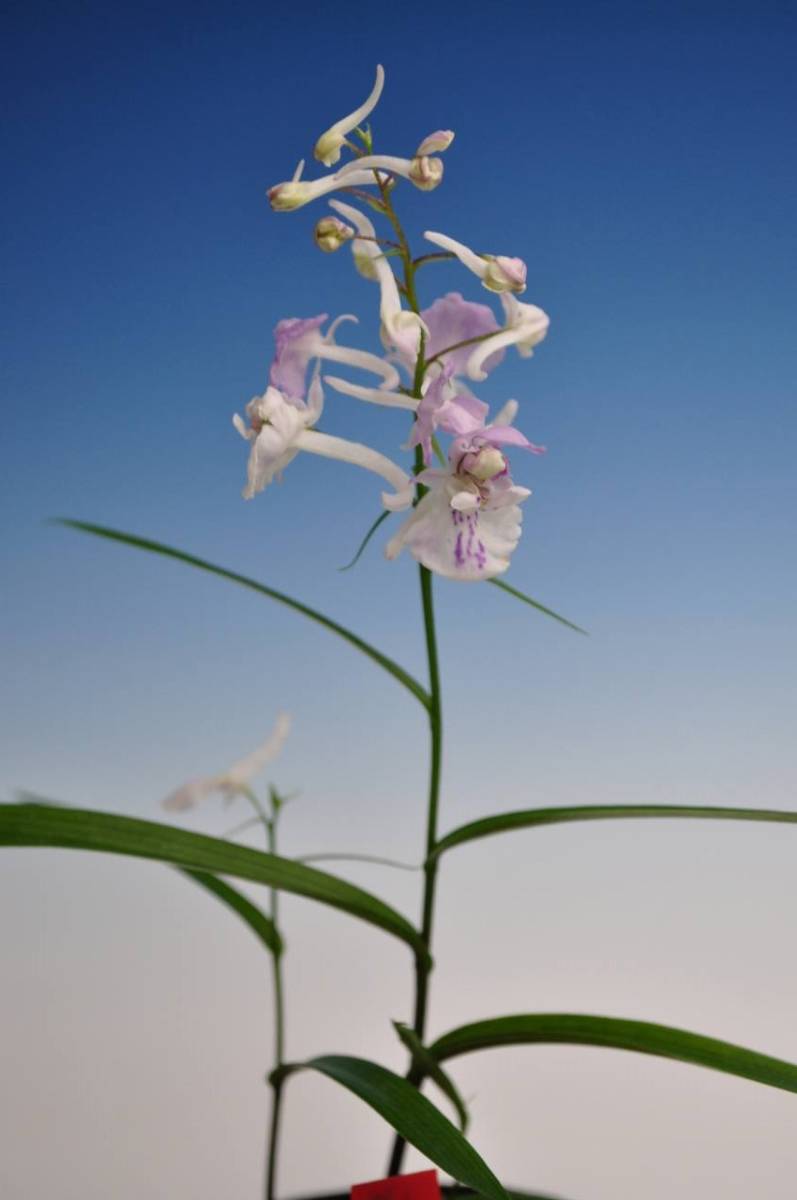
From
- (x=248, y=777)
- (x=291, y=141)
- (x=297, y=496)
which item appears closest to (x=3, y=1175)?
(x=248, y=777)

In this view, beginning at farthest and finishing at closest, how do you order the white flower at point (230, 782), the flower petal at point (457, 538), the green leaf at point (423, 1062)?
1. the white flower at point (230, 782)
2. the green leaf at point (423, 1062)
3. the flower petal at point (457, 538)

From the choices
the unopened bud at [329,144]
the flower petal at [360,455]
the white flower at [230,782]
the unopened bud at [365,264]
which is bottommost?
the white flower at [230,782]

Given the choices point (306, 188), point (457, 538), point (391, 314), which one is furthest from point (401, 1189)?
point (306, 188)

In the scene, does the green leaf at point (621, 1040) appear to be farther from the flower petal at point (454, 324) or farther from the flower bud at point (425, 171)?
the flower bud at point (425, 171)

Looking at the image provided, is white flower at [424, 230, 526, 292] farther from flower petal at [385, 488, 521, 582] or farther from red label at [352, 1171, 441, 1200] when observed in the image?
red label at [352, 1171, 441, 1200]

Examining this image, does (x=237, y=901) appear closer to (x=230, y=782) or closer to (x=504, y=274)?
(x=230, y=782)

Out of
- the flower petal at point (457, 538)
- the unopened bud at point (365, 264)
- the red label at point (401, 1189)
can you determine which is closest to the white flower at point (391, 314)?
the unopened bud at point (365, 264)
